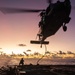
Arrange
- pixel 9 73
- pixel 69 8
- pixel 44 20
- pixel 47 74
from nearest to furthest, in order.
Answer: pixel 69 8 → pixel 44 20 → pixel 47 74 → pixel 9 73

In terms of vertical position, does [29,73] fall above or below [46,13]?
below

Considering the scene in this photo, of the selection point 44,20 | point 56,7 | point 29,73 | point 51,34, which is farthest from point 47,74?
point 56,7

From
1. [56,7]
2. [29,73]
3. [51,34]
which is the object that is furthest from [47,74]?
[56,7]

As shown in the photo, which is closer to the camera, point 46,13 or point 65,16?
point 65,16

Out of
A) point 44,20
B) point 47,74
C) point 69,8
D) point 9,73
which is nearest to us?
point 69,8

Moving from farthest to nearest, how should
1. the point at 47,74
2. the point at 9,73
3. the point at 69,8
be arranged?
the point at 9,73 → the point at 47,74 → the point at 69,8

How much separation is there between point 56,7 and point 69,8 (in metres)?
1.45

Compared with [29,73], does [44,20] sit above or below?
above

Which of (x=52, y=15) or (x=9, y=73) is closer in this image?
(x=52, y=15)

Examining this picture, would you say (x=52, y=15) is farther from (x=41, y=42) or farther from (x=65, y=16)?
(x=41, y=42)

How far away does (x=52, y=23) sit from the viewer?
2561 cm

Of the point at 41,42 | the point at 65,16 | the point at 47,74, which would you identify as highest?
the point at 65,16

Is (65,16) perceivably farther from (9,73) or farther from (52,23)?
(9,73)

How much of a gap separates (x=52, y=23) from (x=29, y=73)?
9865mm
